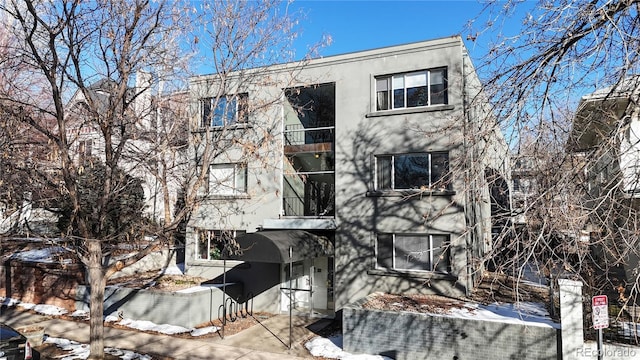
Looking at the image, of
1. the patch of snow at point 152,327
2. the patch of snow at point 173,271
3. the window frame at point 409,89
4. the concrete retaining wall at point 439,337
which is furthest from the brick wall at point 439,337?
the patch of snow at point 173,271

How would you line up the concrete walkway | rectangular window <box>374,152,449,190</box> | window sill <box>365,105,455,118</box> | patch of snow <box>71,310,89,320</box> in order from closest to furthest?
the concrete walkway → window sill <box>365,105,455,118</box> → rectangular window <box>374,152,449,190</box> → patch of snow <box>71,310,89,320</box>

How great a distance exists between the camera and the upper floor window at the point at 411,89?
13680 millimetres

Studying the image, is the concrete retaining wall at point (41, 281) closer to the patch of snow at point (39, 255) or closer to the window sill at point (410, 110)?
the patch of snow at point (39, 255)

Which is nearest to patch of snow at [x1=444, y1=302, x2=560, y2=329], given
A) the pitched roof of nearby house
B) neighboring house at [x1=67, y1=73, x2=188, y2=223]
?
the pitched roof of nearby house

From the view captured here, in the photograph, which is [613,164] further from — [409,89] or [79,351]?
[79,351]

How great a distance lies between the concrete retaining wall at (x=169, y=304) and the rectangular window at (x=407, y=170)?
6608 millimetres

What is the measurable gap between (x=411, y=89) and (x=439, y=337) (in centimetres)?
805

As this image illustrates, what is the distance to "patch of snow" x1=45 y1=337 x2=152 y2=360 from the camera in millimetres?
10117

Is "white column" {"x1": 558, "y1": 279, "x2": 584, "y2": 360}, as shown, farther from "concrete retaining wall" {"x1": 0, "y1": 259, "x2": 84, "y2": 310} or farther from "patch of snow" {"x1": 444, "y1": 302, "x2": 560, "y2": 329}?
"concrete retaining wall" {"x1": 0, "y1": 259, "x2": 84, "y2": 310}

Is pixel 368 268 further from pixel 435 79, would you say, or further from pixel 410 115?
pixel 435 79

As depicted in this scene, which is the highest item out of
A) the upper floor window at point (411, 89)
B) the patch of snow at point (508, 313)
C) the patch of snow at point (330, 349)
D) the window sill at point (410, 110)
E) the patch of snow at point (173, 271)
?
the upper floor window at point (411, 89)

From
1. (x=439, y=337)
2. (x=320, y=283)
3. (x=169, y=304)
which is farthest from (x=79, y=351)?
(x=439, y=337)

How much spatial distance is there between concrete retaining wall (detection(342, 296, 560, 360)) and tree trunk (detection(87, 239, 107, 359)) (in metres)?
5.75

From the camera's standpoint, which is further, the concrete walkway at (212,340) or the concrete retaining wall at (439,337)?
the concrete walkway at (212,340)
